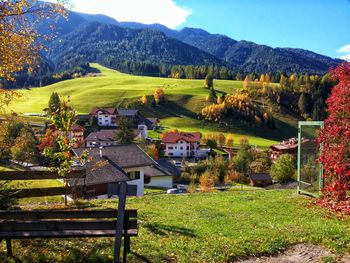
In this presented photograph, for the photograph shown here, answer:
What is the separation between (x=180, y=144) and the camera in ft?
393

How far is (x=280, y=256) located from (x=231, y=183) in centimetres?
6969

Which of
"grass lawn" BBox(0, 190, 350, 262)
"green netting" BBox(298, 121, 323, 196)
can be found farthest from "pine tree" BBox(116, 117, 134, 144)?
"grass lawn" BBox(0, 190, 350, 262)

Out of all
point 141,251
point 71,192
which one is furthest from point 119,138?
point 141,251

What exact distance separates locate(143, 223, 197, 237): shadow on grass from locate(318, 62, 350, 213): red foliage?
416cm

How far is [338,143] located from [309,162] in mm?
6979

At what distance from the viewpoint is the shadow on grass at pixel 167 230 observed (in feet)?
39.1

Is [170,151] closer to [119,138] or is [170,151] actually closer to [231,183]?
[119,138]

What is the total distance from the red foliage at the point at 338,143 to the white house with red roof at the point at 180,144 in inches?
4147

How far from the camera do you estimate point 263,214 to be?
15234 millimetres

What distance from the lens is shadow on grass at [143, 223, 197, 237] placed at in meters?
11.9

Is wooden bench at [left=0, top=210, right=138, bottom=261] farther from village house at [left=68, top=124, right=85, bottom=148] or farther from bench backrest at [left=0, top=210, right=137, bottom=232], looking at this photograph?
village house at [left=68, top=124, right=85, bottom=148]

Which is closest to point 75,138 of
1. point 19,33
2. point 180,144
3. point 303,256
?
point 19,33

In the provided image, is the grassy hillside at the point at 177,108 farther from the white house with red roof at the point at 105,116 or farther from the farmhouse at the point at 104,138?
the farmhouse at the point at 104,138

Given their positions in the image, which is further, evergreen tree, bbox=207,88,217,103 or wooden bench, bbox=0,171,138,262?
evergreen tree, bbox=207,88,217,103
